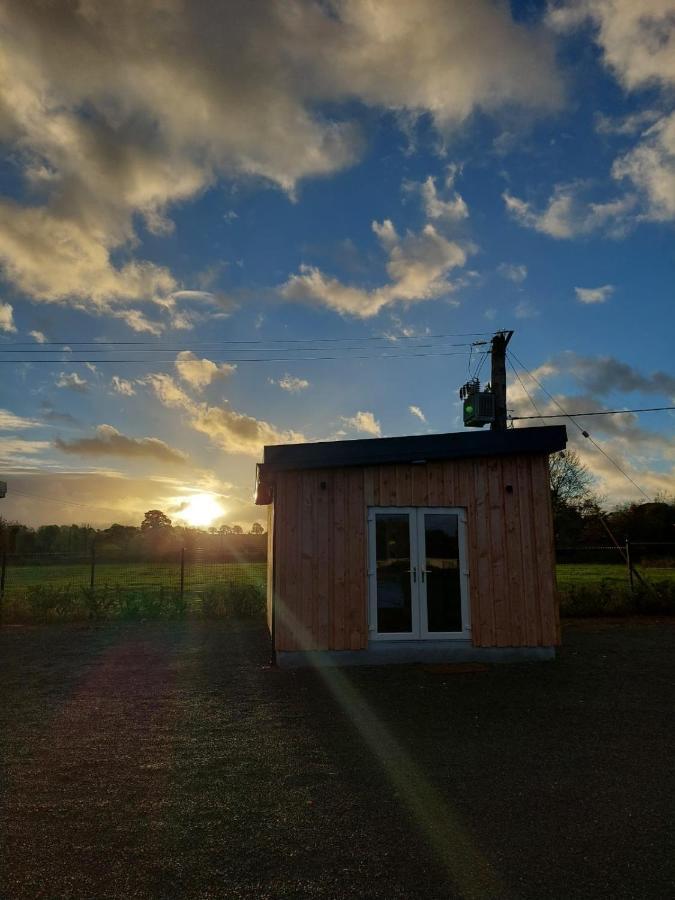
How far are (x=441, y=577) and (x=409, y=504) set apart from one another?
1.16 m

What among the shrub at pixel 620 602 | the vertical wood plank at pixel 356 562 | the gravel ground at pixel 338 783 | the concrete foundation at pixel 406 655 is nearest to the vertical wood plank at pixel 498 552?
the concrete foundation at pixel 406 655

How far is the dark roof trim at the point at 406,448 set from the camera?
8805 millimetres

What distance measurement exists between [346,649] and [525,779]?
4.31 meters

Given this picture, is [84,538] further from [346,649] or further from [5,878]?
[5,878]

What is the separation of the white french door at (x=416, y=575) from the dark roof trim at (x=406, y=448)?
2.63 ft

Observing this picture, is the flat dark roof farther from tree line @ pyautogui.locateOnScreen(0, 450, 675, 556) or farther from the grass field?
tree line @ pyautogui.locateOnScreen(0, 450, 675, 556)

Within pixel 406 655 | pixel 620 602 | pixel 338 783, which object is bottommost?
pixel 338 783

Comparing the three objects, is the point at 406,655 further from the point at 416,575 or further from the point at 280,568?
the point at 280,568

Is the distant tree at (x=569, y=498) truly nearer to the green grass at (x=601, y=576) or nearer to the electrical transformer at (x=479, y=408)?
the green grass at (x=601, y=576)

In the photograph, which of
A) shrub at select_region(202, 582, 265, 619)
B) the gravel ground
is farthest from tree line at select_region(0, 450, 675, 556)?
the gravel ground

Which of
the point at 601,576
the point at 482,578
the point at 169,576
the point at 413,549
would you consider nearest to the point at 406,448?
the point at 413,549

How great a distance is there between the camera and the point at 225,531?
97.6 feet

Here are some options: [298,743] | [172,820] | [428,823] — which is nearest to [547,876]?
[428,823]

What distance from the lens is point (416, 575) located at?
8742 mm
